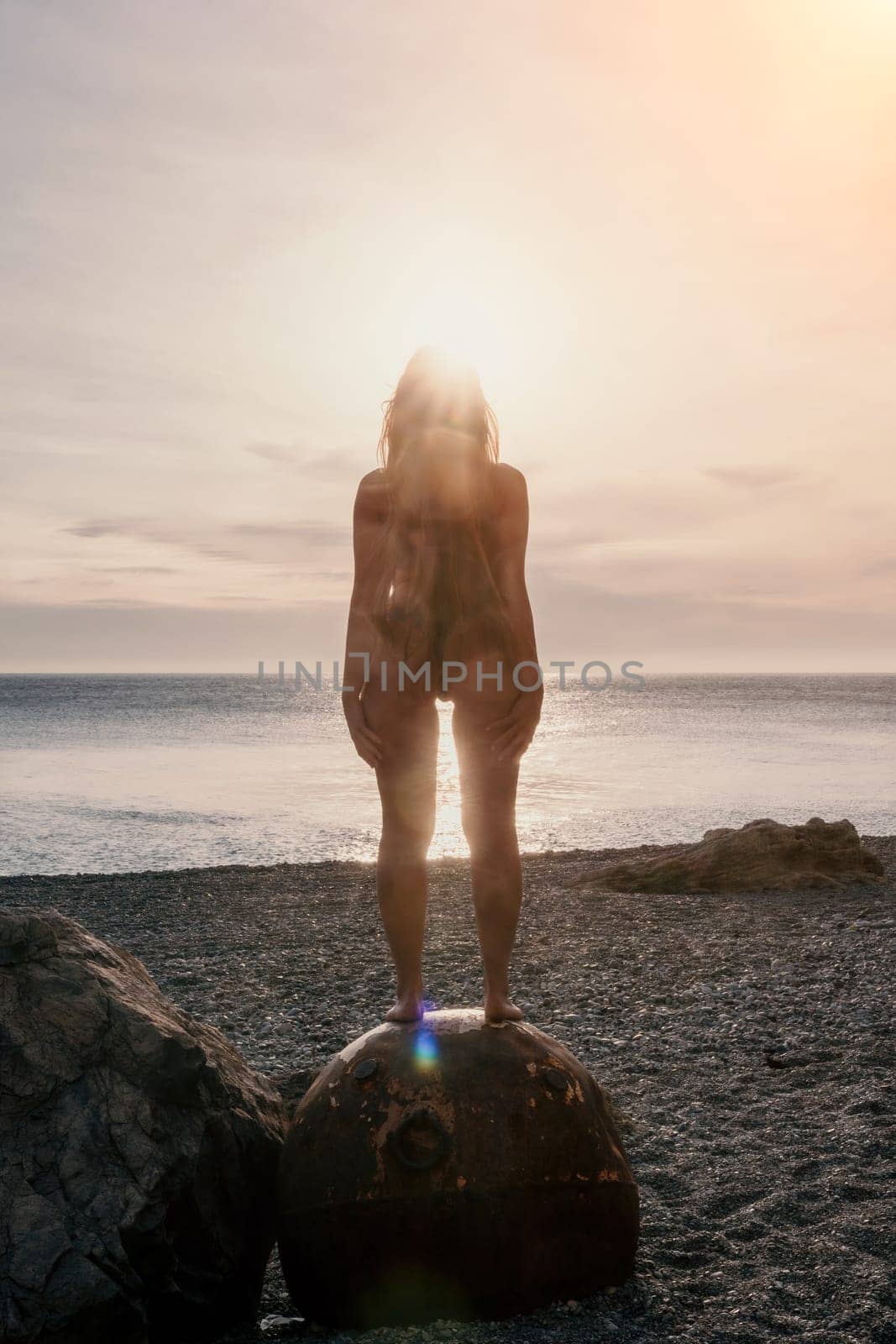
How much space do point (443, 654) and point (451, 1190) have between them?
1.82m

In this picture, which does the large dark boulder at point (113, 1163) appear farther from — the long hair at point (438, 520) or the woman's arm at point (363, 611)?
the long hair at point (438, 520)

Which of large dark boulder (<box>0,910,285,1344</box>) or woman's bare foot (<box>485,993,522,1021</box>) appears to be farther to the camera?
woman's bare foot (<box>485,993,522,1021</box>)

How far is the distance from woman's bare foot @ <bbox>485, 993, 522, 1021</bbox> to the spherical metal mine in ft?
0.56

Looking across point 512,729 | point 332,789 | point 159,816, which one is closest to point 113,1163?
point 512,729

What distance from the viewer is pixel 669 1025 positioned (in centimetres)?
699

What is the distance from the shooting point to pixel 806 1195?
4.28 meters

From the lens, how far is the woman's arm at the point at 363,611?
3.96 meters

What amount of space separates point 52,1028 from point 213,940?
6519 millimetres

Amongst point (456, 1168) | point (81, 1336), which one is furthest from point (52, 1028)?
point (456, 1168)

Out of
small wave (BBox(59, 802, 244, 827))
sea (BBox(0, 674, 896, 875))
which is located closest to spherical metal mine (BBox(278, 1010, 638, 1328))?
sea (BBox(0, 674, 896, 875))

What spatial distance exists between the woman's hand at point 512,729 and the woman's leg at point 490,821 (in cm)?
2

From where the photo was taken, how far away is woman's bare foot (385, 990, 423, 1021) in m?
3.90

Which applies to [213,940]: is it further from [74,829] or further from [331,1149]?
[74,829]

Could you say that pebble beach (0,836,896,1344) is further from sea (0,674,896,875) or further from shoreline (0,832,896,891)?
sea (0,674,896,875)
